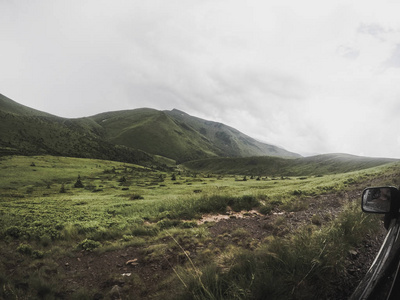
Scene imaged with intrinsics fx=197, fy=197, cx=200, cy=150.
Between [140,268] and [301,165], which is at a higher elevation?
[301,165]

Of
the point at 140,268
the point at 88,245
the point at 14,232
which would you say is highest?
the point at 140,268

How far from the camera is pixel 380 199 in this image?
2.71 m

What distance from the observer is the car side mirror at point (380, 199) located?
2216mm

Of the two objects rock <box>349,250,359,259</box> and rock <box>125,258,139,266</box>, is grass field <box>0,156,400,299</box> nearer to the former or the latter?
rock <box>349,250,359,259</box>

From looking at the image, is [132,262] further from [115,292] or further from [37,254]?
[37,254]

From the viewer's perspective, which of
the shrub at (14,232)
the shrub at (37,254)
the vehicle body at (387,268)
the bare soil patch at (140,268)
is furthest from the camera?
the shrub at (14,232)

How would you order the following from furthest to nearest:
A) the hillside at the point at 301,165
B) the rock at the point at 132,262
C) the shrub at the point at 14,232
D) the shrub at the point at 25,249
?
1. the hillside at the point at 301,165
2. the shrub at the point at 14,232
3. the shrub at the point at 25,249
4. the rock at the point at 132,262

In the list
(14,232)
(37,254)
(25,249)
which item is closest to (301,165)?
(14,232)

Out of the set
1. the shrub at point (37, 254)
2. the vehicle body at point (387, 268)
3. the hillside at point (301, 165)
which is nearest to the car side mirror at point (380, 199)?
the vehicle body at point (387, 268)

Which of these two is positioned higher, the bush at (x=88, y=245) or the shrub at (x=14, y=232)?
the bush at (x=88, y=245)

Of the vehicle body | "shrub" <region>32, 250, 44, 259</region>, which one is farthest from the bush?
the vehicle body

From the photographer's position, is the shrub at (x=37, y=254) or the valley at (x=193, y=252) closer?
the valley at (x=193, y=252)

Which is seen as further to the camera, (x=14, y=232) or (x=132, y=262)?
(x=14, y=232)

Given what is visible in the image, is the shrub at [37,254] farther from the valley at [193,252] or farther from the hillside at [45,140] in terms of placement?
the hillside at [45,140]
